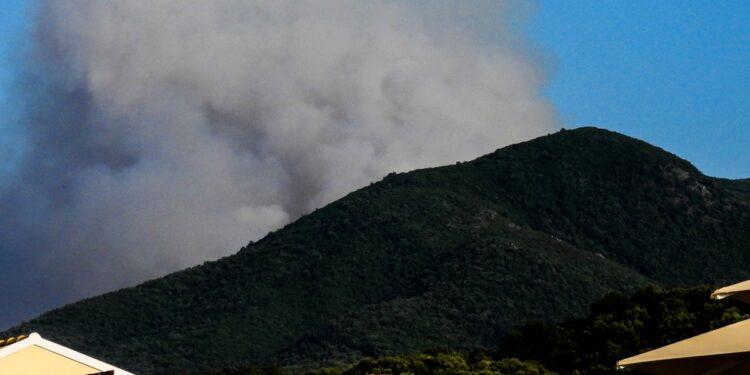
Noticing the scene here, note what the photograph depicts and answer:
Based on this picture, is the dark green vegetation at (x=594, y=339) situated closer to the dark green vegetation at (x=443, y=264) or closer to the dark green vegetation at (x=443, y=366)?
the dark green vegetation at (x=443, y=366)

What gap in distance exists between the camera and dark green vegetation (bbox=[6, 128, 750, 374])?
88438mm

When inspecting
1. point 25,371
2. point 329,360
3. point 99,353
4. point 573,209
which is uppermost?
point 573,209

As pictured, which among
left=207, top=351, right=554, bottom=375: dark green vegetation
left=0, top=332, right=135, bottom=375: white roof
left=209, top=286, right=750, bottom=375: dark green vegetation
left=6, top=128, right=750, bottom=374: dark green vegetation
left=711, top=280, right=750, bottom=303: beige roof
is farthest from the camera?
left=6, top=128, right=750, bottom=374: dark green vegetation

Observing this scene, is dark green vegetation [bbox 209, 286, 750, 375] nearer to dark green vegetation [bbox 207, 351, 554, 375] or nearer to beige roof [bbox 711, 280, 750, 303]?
dark green vegetation [bbox 207, 351, 554, 375]

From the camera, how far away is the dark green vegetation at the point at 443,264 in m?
88.4

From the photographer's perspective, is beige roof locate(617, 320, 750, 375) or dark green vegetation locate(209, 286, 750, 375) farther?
dark green vegetation locate(209, 286, 750, 375)

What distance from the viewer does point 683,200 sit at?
111375 mm

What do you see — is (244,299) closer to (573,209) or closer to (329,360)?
(329,360)

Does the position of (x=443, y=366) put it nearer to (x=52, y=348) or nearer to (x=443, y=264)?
(x=52, y=348)

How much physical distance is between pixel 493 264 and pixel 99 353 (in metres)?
24.3

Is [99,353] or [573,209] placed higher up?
[573,209]

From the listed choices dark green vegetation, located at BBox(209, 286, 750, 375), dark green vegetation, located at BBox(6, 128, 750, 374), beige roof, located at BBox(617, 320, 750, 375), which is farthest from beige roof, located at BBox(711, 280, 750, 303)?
dark green vegetation, located at BBox(6, 128, 750, 374)

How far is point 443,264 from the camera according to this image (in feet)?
320

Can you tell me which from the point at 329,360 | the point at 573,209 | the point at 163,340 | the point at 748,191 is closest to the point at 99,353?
the point at 163,340
